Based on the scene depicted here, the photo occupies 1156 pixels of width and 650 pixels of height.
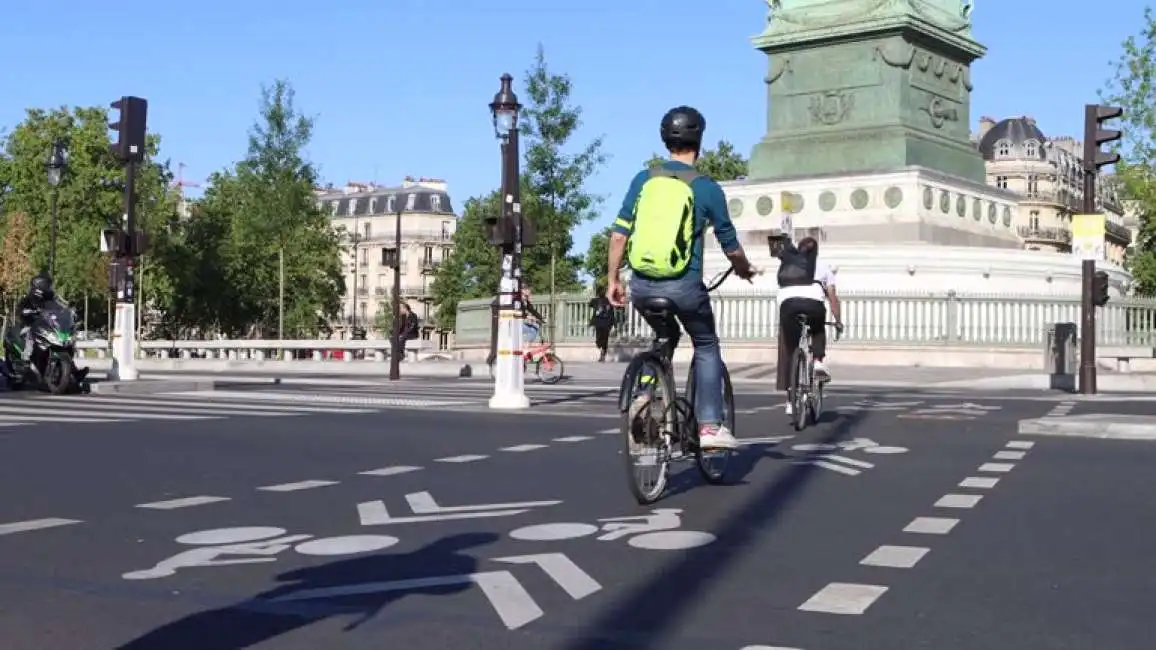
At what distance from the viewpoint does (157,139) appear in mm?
83812

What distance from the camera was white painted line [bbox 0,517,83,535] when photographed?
22.5 feet

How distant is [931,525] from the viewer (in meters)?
6.98

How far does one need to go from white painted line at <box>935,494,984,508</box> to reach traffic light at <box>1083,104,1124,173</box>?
13238 millimetres

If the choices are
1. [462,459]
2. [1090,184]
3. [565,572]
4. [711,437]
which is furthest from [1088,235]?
[565,572]

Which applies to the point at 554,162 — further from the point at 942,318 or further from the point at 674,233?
the point at 674,233

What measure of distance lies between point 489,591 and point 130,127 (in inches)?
733

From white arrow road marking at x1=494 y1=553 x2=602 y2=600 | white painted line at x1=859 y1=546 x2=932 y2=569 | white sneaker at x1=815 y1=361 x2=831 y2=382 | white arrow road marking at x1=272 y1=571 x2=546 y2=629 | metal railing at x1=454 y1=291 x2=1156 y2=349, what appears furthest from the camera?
metal railing at x1=454 y1=291 x2=1156 y2=349

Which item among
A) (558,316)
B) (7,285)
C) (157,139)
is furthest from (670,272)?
(157,139)

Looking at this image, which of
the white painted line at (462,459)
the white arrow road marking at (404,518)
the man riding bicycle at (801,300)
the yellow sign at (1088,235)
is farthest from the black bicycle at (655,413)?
the yellow sign at (1088,235)

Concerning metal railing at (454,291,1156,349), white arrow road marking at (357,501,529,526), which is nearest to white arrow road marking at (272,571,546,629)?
white arrow road marking at (357,501,529,526)

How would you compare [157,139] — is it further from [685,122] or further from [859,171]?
[685,122]

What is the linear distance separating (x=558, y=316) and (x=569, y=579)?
109ft

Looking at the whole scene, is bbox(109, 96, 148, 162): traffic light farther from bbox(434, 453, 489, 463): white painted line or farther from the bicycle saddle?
the bicycle saddle

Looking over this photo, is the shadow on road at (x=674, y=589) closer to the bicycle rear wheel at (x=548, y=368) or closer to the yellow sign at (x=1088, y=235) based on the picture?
the yellow sign at (x=1088, y=235)
